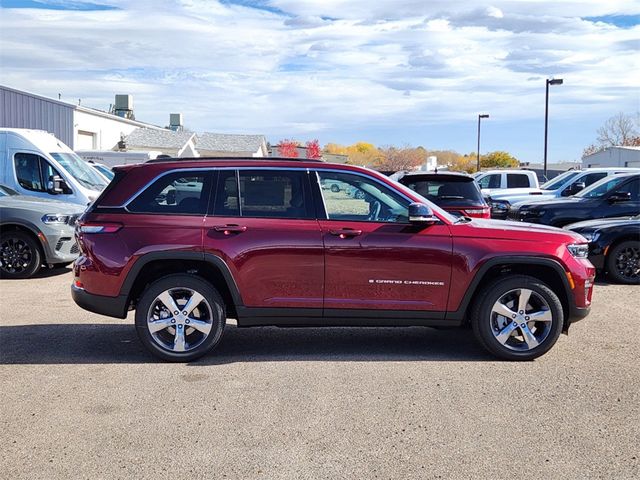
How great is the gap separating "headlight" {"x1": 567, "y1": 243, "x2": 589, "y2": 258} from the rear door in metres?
2.27

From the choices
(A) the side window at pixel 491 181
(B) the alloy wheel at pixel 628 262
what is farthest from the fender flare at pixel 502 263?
(A) the side window at pixel 491 181

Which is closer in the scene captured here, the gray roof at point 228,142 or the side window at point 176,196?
the side window at point 176,196

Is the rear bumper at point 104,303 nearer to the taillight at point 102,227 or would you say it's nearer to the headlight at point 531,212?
the taillight at point 102,227

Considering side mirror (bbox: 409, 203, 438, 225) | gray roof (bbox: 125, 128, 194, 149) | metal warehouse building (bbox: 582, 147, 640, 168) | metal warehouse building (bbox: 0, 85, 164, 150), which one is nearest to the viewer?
side mirror (bbox: 409, 203, 438, 225)

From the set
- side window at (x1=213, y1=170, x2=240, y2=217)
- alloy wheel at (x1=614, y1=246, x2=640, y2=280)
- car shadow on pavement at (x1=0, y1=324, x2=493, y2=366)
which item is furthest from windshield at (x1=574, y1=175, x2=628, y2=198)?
side window at (x1=213, y1=170, x2=240, y2=217)

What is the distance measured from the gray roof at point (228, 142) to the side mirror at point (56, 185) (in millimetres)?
41434

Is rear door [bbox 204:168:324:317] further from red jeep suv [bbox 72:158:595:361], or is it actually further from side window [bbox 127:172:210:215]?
side window [bbox 127:172:210:215]

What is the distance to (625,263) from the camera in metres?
10.5

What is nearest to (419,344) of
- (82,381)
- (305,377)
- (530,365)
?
(530,365)

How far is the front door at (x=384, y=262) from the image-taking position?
6.04m

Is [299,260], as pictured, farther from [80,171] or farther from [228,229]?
[80,171]

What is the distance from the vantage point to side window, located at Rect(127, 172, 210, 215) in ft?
20.1

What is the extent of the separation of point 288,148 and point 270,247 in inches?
2826

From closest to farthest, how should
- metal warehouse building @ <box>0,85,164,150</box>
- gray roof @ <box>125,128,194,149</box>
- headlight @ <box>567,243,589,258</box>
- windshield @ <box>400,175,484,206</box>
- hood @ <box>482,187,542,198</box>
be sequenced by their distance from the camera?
1. headlight @ <box>567,243,589,258</box>
2. windshield @ <box>400,175,484,206</box>
3. hood @ <box>482,187,542,198</box>
4. metal warehouse building @ <box>0,85,164,150</box>
5. gray roof @ <box>125,128,194,149</box>
